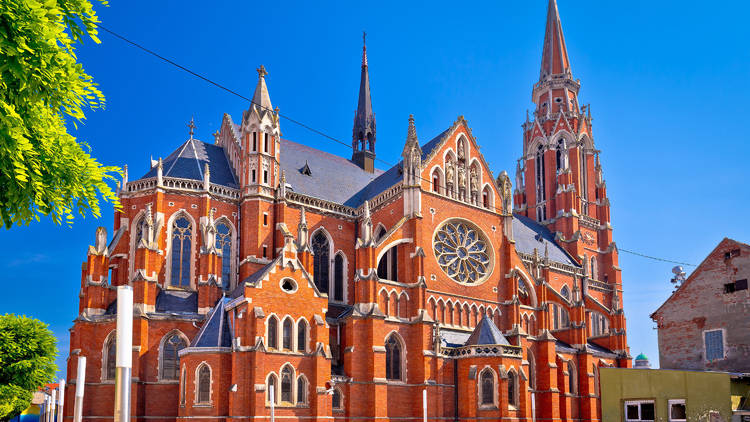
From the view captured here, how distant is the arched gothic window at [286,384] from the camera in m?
37.9

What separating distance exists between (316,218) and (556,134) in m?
36.2

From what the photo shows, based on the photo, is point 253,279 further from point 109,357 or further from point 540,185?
point 540,185

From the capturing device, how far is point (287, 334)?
3897cm

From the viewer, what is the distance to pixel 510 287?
50.5 meters

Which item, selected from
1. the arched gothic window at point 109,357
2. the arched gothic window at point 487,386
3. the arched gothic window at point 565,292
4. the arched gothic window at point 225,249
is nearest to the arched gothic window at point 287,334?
the arched gothic window at point 225,249

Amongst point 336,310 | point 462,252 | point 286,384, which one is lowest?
point 286,384

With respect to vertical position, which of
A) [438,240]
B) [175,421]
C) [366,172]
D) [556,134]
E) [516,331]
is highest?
[556,134]

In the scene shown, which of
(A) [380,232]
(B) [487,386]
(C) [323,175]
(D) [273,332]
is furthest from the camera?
(C) [323,175]

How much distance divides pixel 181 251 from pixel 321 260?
976 centimetres

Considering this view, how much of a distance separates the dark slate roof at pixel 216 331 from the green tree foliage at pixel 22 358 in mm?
20357

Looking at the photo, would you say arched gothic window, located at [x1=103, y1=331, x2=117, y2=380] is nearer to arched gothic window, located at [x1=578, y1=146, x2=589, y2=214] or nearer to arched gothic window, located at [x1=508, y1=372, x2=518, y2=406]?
arched gothic window, located at [x1=508, y1=372, x2=518, y2=406]

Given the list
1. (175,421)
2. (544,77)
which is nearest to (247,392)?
(175,421)

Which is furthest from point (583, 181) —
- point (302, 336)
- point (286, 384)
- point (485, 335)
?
point (286, 384)

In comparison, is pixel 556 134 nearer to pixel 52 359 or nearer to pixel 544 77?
pixel 544 77
